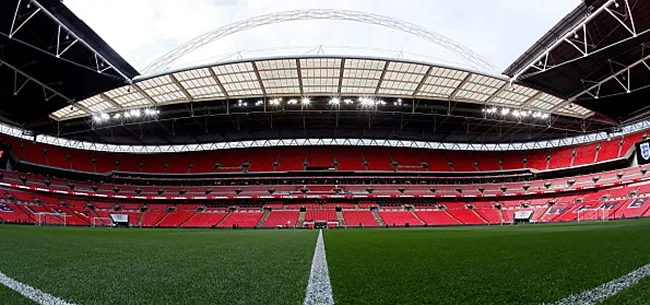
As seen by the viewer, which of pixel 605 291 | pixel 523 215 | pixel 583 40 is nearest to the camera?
pixel 605 291

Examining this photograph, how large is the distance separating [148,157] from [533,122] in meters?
47.4

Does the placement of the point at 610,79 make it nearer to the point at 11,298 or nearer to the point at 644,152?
the point at 644,152

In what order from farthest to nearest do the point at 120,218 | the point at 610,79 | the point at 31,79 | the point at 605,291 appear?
the point at 120,218
the point at 610,79
the point at 31,79
the point at 605,291

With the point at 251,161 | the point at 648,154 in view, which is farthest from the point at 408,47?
the point at 251,161

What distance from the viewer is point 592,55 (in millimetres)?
21828

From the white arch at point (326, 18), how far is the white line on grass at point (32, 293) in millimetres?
24896

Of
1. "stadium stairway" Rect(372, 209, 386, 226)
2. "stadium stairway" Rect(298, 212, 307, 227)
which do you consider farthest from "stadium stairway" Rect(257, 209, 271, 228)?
"stadium stairway" Rect(372, 209, 386, 226)

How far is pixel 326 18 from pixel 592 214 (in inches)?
1209

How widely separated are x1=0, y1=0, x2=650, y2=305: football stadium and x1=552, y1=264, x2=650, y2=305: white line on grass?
0.8 inches

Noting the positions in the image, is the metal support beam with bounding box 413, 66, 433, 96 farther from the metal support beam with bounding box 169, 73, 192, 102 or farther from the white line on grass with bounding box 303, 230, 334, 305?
the white line on grass with bounding box 303, 230, 334, 305

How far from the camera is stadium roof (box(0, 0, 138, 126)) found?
1703 centimetres

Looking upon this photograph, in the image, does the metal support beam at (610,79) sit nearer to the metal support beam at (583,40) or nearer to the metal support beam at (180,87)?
the metal support beam at (583,40)

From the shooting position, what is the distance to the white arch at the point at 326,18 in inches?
992

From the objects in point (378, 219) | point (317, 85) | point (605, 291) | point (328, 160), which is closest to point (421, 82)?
point (317, 85)
